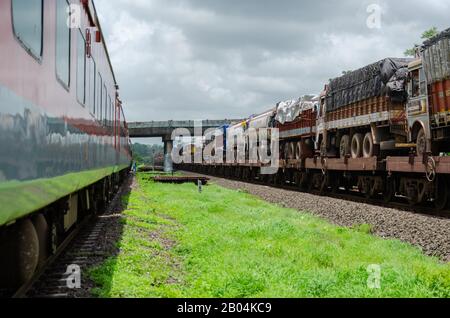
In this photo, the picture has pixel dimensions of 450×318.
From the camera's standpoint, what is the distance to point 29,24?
429 cm

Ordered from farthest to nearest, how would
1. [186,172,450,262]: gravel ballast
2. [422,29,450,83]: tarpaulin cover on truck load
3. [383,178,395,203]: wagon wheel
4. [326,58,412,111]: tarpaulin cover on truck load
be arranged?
[383,178,395,203]: wagon wheel → [326,58,412,111]: tarpaulin cover on truck load → [422,29,450,83]: tarpaulin cover on truck load → [186,172,450,262]: gravel ballast

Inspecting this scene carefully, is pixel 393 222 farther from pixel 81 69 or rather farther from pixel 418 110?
pixel 81 69


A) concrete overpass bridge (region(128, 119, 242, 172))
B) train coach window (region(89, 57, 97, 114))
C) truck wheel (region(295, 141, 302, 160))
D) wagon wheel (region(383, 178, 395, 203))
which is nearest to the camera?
train coach window (region(89, 57, 97, 114))

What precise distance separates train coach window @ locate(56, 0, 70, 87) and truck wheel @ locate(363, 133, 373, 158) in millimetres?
14370

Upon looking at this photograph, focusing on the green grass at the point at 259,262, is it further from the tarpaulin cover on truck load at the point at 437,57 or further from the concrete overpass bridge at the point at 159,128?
the concrete overpass bridge at the point at 159,128

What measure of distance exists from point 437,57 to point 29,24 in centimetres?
1247

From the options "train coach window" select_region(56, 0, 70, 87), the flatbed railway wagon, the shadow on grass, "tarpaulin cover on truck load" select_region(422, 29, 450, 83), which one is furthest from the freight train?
A: "train coach window" select_region(56, 0, 70, 87)

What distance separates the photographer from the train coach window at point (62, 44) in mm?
5664

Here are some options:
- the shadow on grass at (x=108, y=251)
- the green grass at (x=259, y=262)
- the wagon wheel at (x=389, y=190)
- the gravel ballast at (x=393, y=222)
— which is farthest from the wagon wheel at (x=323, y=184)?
the green grass at (x=259, y=262)

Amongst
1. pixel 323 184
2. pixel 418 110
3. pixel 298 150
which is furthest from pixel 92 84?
pixel 298 150

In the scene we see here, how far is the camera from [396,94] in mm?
17406

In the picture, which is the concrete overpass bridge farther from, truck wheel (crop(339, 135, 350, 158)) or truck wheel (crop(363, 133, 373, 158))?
truck wheel (crop(363, 133, 373, 158))

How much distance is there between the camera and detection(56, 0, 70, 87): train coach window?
5.66m
